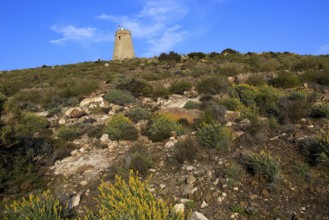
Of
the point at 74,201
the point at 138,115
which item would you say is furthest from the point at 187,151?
the point at 138,115

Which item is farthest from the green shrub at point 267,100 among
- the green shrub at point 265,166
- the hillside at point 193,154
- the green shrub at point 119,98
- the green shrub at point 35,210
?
the green shrub at point 35,210

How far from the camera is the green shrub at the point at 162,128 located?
8.66 metres

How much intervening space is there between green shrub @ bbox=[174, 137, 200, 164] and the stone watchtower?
104ft

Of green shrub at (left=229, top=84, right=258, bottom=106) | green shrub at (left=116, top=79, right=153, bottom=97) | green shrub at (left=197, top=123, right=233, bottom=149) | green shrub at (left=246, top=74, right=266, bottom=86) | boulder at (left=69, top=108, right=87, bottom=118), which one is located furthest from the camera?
green shrub at (left=116, top=79, right=153, bottom=97)

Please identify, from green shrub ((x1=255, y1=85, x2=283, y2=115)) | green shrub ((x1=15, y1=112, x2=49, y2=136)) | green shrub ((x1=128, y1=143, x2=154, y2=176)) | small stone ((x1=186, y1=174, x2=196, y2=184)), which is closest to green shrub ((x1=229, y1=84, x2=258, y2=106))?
green shrub ((x1=255, y1=85, x2=283, y2=115))

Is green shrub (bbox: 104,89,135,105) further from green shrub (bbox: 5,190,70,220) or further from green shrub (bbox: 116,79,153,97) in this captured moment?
green shrub (bbox: 5,190,70,220)

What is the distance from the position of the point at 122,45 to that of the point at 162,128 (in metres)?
31.1

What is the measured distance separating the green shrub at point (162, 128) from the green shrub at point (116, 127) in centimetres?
92

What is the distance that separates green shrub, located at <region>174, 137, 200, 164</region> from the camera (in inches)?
275

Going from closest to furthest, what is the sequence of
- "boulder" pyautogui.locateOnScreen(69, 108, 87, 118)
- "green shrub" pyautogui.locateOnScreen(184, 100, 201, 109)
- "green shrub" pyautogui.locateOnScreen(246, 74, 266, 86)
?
"green shrub" pyautogui.locateOnScreen(184, 100, 201, 109)
"boulder" pyautogui.locateOnScreen(69, 108, 87, 118)
"green shrub" pyautogui.locateOnScreen(246, 74, 266, 86)

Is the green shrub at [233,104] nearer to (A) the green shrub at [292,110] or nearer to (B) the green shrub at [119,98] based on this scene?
(A) the green shrub at [292,110]

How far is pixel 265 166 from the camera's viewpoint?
588 centimetres

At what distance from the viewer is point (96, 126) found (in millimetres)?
10352

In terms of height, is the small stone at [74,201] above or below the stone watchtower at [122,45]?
below
